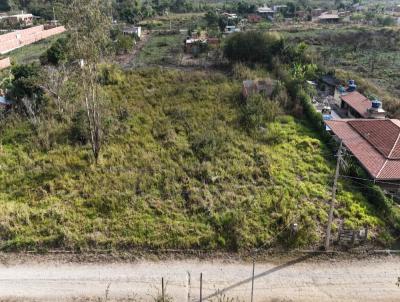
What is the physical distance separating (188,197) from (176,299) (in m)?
4.99

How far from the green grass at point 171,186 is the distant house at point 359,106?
405 centimetres

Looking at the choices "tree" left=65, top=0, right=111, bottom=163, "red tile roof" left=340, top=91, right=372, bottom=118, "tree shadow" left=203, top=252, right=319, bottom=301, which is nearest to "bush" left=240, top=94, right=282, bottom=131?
"red tile roof" left=340, top=91, right=372, bottom=118

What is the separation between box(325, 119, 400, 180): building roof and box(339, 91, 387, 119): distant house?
95.6 inches

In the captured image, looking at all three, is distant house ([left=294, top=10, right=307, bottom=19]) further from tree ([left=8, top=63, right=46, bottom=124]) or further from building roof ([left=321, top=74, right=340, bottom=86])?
tree ([left=8, top=63, right=46, bottom=124])

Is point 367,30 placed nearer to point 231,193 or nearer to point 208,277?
point 231,193

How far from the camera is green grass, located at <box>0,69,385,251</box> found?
1390cm

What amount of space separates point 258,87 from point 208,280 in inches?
651

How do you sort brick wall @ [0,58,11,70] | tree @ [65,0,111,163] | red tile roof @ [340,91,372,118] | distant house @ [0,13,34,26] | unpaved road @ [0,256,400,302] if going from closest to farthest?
1. unpaved road @ [0,256,400,302]
2. tree @ [65,0,111,163]
3. red tile roof @ [340,91,372,118]
4. brick wall @ [0,58,11,70]
5. distant house @ [0,13,34,26]

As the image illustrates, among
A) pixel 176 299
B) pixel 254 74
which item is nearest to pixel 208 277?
pixel 176 299

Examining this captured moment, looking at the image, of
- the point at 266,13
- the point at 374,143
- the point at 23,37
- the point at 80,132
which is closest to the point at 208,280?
the point at 80,132

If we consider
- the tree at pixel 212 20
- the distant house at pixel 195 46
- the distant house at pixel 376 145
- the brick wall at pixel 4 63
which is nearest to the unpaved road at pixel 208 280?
the distant house at pixel 376 145

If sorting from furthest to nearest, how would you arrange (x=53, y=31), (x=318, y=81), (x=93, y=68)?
(x=53, y=31) < (x=318, y=81) < (x=93, y=68)

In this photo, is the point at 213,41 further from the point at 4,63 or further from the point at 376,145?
the point at 376,145

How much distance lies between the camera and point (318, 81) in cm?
3256
